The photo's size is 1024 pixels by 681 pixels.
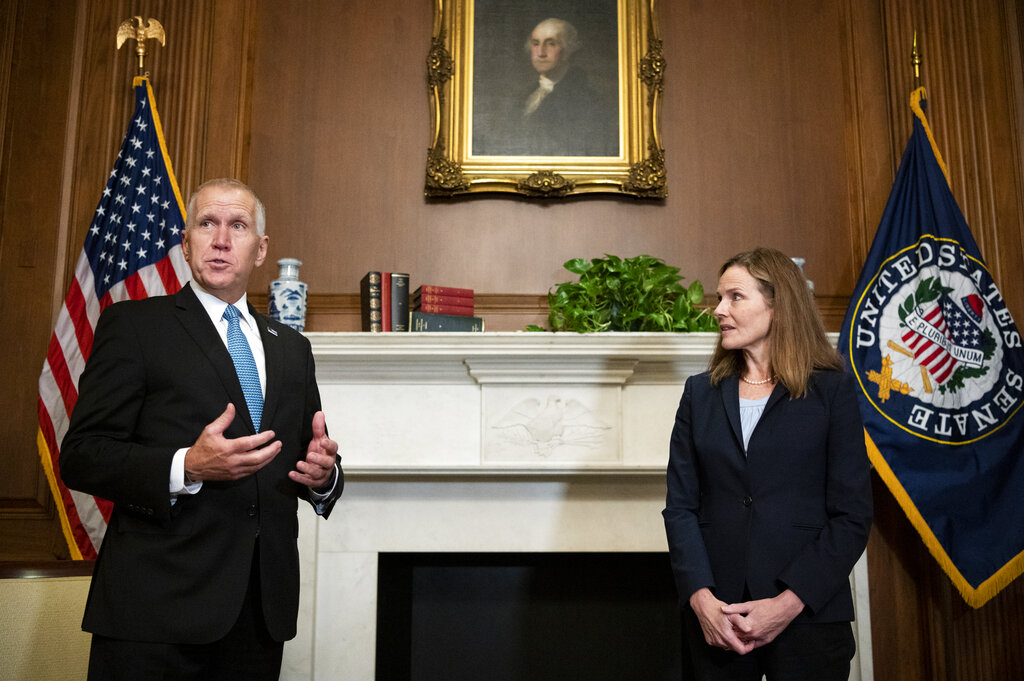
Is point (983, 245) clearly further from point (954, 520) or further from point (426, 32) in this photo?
point (426, 32)

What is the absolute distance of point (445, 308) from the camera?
3199mm

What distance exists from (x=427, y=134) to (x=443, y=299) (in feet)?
2.92

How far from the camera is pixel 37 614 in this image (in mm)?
2174

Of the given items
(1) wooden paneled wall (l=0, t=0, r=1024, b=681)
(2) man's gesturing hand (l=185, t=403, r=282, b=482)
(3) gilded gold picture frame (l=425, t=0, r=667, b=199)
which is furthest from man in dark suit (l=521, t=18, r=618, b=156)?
(2) man's gesturing hand (l=185, t=403, r=282, b=482)

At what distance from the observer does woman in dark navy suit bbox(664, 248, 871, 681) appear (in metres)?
1.89

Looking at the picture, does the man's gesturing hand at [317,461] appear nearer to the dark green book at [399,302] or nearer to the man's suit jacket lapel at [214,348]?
the man's suit jacket lapel at [214,348]

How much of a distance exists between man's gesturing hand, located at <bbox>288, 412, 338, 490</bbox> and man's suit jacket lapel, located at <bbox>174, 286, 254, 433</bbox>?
0.13 meters

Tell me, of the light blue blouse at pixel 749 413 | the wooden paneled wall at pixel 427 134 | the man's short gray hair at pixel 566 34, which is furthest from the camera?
the man's short gray hair at pixel 566 34

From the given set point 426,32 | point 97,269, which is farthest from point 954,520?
point 97,269

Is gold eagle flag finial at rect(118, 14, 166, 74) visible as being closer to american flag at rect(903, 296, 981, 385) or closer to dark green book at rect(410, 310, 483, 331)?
dark green book at rect(410, 310, 483, 331)

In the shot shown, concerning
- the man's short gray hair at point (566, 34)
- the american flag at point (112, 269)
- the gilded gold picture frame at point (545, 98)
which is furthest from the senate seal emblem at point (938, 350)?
the american flag at point (112, 269)

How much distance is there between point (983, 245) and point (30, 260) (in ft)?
13.2

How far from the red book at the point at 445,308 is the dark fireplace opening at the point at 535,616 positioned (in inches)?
38.3

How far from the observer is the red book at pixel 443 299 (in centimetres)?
318
